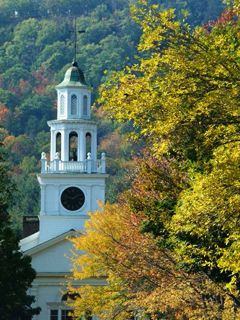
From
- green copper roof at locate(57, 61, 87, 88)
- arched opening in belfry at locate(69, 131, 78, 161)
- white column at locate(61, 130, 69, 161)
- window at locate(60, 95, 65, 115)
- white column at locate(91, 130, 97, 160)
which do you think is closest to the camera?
white column at locate(61, 130, 69, 161)

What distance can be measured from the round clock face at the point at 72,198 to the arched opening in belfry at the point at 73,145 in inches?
81.9

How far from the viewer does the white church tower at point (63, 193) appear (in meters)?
98.6

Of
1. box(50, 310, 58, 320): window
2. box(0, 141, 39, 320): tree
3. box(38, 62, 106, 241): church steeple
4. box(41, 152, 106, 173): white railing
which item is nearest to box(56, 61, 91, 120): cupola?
box(38, 62, 106, 241): church steeple

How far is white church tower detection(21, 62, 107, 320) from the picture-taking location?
9862 cm

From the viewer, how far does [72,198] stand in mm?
101438

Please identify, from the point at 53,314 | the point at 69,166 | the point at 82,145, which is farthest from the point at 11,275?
the point at 82,145

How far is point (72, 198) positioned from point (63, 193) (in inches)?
31.0

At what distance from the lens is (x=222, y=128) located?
32.4 m

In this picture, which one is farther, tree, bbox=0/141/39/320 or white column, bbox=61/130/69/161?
white column, bbox=61/130/69/161

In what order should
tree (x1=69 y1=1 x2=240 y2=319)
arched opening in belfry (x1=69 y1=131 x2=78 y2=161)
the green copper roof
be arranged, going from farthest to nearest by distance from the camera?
1. the green copper roof
2. arched opening in belfry (x1=69 y1=131 x2=78 y2=161)
3. tree (x1=69 y1=1 x2=240 y2=319)

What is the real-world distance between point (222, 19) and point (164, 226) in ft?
20.0

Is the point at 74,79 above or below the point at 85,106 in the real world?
above

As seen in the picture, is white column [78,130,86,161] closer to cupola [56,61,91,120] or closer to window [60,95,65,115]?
cupola [56,61,91,120]

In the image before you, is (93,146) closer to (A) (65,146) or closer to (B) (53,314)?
(A) (65,146)
